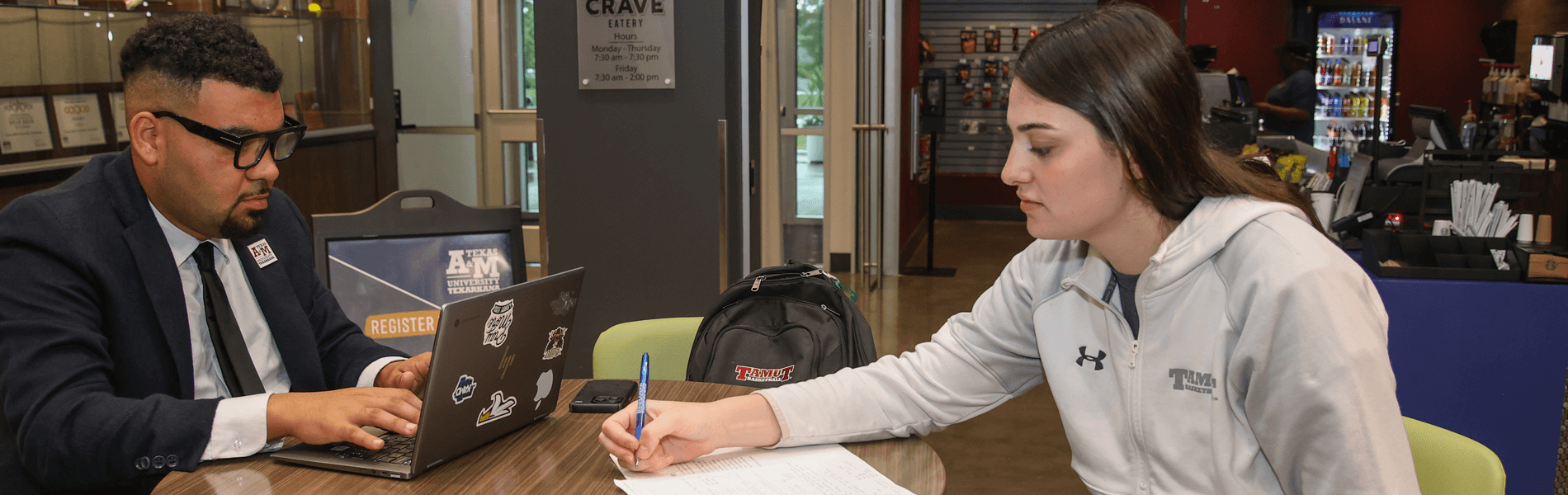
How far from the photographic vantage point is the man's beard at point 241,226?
Result: 1686 millimetres

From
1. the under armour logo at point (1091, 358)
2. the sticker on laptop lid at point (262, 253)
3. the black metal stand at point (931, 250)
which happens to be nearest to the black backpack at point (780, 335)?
the under armour logo at point (1091, 358)

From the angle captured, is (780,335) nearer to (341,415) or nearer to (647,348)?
(647,348)

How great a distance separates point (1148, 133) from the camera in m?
1.21

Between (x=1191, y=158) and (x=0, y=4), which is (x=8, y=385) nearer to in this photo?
(x=1191, y=158)

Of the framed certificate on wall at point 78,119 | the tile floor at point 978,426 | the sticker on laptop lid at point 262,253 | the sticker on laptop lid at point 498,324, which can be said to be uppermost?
the framed certificate on wall at point 78,119

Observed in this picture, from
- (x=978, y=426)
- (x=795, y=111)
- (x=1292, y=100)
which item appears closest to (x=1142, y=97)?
(x=978, y=426)

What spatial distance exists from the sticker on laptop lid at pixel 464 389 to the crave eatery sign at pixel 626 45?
2.20m

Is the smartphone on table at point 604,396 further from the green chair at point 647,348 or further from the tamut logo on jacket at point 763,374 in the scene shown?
the green chair at point 647,348

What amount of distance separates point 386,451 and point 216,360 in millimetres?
497

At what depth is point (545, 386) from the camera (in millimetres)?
1584

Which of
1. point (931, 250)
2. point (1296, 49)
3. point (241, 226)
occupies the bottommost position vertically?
point (931, 250)

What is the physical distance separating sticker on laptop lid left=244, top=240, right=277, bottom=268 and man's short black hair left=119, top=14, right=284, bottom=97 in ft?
0.95

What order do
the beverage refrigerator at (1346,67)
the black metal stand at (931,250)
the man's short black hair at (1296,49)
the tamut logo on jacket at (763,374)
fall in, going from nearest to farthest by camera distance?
the tamut logo on jacket at (763,374) < the black metal stand at (931,250) < the man's short black hair at (1296,49) < the beverage refrigerator at (1346,67)

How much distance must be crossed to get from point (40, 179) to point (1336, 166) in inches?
198
